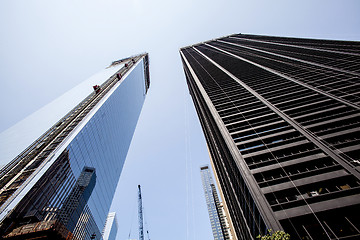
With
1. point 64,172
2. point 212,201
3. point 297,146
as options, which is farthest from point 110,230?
point 297,146

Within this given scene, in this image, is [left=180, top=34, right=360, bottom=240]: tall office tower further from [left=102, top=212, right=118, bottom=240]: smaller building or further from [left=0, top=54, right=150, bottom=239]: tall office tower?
[left=102, top=212, right=118, bottom=240]: smaller building

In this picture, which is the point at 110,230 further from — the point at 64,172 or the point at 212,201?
the point at 64,172

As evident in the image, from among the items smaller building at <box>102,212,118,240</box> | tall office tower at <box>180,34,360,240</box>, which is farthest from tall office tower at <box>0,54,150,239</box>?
smaller building at <box>102,212,118,240</box>

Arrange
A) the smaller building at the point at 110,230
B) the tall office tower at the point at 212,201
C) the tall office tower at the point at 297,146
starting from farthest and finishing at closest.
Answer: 1. the smaller building at the point at 110,230
2. the tall office tower at the point at 212,201
3. the tall office tower at the point at 297,146

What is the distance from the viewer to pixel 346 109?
27828 millimetres

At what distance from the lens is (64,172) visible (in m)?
41.9

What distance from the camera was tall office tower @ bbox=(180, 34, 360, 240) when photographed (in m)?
16.3

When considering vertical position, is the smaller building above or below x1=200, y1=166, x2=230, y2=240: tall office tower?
below

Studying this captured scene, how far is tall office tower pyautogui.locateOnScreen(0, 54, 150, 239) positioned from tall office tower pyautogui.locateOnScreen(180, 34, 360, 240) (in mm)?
30325

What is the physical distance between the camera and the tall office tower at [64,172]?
93.8 ft

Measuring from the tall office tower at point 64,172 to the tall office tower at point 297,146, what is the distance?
99.5 ft

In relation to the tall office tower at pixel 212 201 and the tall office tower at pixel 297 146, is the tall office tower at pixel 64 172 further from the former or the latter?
the tall office tower at pixel 212 201

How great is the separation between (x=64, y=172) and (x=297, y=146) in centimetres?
4827

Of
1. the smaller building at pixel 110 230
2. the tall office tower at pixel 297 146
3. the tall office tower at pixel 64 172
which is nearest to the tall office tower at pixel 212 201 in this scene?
the smaller building at pixel 110 230
